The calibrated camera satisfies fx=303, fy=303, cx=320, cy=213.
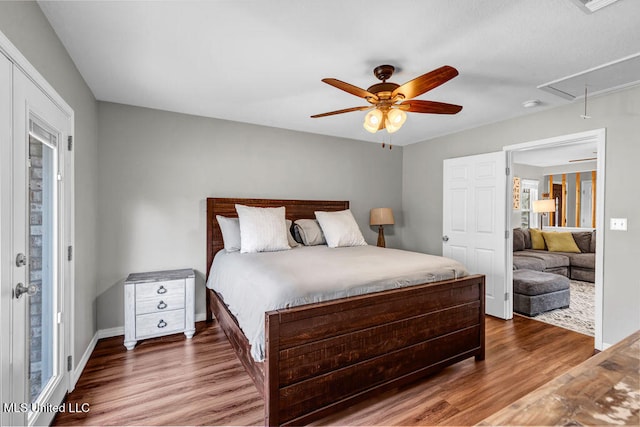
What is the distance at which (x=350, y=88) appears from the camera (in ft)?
6.75

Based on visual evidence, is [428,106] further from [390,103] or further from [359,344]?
[359,344]

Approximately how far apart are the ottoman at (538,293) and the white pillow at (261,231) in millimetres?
2977

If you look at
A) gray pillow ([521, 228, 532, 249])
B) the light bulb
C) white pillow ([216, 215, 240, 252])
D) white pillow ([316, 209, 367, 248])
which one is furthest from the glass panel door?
gray pillow ([521, 228, 532, 249])

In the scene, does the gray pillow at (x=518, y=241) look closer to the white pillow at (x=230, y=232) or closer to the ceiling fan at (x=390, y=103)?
the ceiling fan at (x=390, y=103)

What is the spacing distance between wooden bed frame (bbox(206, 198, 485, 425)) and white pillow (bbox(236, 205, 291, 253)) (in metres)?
0.78

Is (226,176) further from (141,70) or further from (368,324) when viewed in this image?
(368,324)

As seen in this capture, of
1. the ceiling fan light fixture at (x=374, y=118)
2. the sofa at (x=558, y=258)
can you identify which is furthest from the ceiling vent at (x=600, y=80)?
the sofa at (x=558, y=258)

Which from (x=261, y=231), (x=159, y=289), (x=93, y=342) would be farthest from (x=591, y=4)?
(x=93, y=342)

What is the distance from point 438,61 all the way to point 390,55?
0.39 m

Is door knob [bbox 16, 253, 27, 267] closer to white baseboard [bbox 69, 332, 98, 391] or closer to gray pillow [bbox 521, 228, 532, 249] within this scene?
white baseboard [bbox 69, 332, 98, 391]

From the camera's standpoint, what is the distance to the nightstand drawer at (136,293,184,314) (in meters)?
2.85

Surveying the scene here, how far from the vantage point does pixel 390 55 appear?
2.14 meters

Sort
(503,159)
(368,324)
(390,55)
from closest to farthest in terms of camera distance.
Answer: (368,324) → (390,55) → (503,159)

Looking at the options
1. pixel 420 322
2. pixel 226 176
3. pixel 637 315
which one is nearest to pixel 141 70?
pixel 226 176
